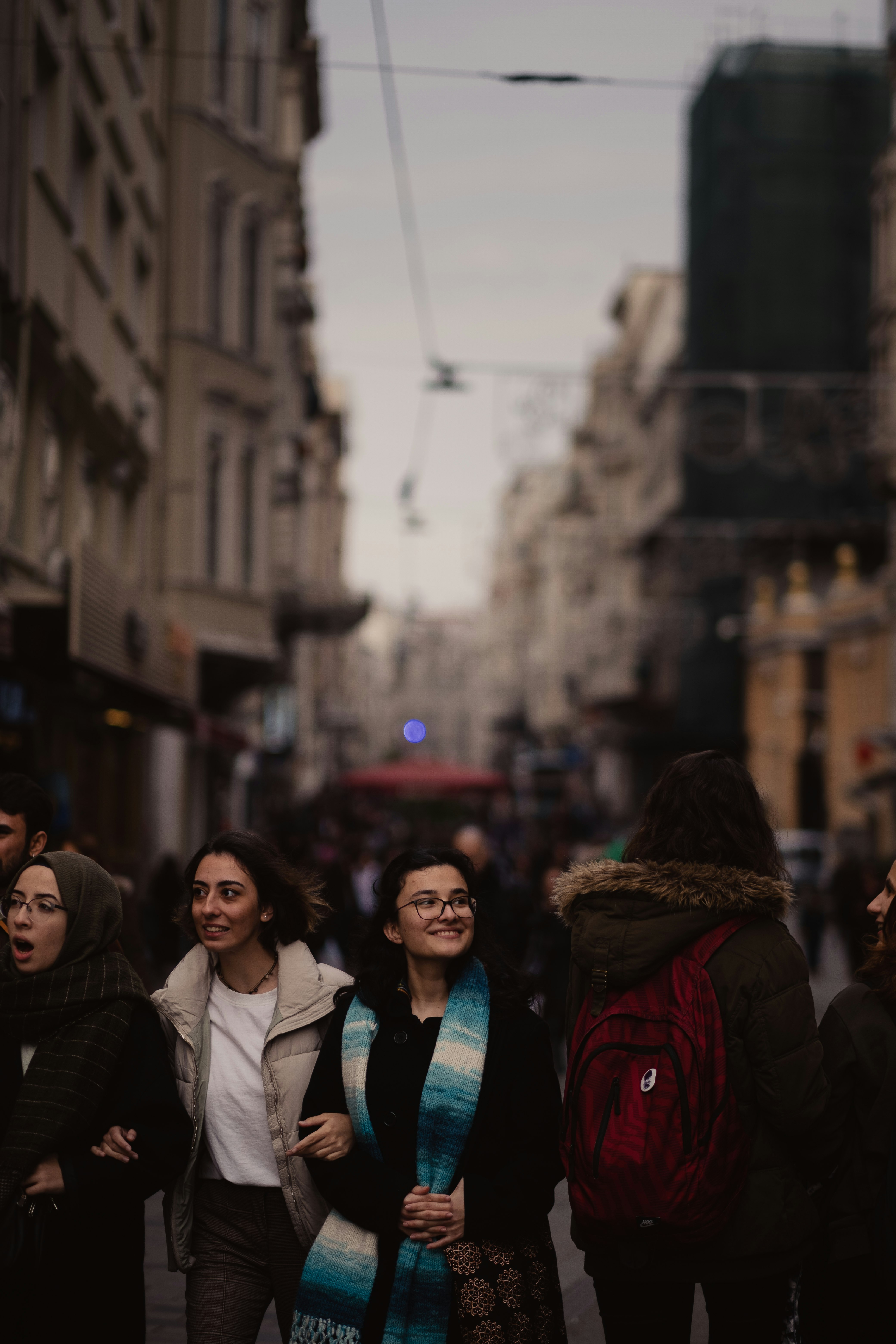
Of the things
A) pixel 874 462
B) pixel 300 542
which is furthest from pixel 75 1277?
pixel 300 542

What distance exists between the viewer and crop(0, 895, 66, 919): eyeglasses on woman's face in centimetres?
349

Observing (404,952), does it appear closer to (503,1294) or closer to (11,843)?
(503,1294)

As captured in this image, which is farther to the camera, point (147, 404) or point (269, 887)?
point (147, 404)

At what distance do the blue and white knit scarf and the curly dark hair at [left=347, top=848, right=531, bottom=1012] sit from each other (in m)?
0.08

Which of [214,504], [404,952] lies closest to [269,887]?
[404,952]

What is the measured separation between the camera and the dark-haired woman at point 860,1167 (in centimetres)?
339

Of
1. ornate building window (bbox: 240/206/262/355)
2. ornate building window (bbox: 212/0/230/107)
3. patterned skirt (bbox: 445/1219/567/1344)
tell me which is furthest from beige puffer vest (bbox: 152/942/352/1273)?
ornate building window (bbox: 240/206/262/355)

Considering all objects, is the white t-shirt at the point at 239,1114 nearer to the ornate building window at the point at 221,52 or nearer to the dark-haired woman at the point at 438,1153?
the dark-haired woman at the point at 438,1153

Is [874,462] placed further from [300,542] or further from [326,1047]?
[326,1047]

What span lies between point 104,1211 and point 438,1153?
76 cm

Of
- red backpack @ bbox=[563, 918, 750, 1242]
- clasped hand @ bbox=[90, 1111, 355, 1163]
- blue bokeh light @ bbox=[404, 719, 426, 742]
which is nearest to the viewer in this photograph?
red backpack @ bbox=[563, 918, 750, 1242]

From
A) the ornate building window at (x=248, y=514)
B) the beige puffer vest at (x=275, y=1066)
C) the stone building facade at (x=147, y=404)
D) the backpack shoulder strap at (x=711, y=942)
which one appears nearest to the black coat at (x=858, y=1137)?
the backpack shoulder strap at (x=711, y=942)

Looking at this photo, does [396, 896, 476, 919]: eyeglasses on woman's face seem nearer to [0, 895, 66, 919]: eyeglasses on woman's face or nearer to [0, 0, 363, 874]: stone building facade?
[0, 895, 66, 919]: eyeglasses on woman's face

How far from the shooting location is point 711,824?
139 inches
